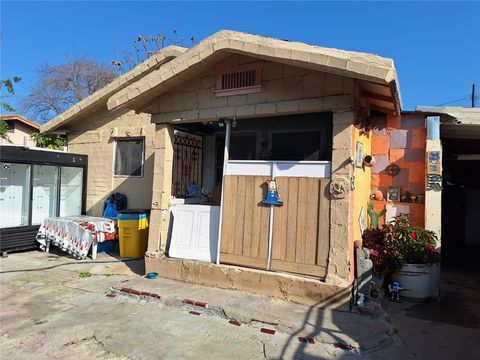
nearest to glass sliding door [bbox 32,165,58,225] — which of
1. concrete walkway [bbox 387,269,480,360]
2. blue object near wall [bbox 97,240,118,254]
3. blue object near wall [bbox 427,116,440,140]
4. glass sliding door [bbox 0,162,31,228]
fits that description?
glass sliding door [bbox 0,162,31,228]

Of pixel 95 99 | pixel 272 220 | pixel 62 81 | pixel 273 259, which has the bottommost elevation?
pixel 273 259

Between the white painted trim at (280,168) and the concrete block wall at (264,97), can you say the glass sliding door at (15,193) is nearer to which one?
the concrete block wall at (264,97)

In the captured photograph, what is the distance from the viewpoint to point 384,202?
23.1ft

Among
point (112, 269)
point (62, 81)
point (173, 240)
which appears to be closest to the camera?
point (173, 240)

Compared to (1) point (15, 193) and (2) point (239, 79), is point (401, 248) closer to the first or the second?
(2) point (239, 79)

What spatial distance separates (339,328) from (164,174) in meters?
3.99

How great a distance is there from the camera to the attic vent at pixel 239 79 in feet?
19.7

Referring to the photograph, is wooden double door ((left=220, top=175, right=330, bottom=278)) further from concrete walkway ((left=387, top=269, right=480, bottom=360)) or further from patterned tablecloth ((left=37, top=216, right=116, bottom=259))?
patterned tablecloth ((left=37, top=216, right=116, bottom=259))

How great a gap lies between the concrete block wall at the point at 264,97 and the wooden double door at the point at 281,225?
1106mm

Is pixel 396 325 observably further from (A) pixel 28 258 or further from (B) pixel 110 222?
(A) pixel 28 258

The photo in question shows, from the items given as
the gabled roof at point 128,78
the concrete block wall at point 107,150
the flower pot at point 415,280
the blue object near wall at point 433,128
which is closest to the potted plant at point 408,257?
the flower pot at point 415,280

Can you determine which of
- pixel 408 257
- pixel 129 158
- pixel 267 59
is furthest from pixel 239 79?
pixel 129 158


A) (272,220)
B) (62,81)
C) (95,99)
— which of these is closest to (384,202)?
(272,220)

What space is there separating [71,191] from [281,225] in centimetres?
725
